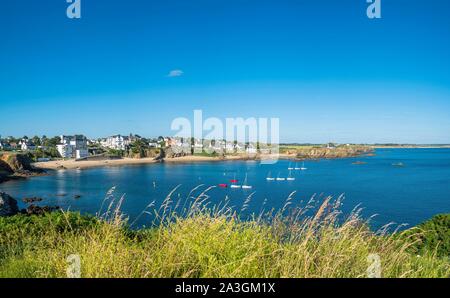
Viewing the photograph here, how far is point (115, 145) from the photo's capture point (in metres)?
132

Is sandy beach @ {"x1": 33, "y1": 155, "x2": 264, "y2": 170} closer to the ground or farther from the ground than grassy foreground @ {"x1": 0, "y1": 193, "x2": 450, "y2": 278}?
closer to the ground

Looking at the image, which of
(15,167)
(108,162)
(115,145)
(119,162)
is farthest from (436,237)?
(115,145)

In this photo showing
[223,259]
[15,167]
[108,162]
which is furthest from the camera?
[108,162]

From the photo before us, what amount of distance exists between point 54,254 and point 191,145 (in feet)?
352

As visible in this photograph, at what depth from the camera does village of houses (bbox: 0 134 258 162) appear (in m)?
101

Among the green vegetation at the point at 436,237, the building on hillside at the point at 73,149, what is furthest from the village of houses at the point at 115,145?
the green vegetation at the point at 436,237

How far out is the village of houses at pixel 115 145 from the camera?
332 feet

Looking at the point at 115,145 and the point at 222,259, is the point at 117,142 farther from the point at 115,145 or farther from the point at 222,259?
the point at 222,259

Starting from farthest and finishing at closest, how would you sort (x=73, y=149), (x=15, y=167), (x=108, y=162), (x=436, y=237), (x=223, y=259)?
1. (x=108, y=162)
2. (x=73, y=149)
3. (x=15, y=167)
4. (x=436, y=237)
5. (x=223, y=259)

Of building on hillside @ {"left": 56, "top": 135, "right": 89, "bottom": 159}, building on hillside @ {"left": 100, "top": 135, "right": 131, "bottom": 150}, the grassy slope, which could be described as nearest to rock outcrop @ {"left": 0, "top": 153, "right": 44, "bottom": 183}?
building on hillside @ {"left": 56, "top": 135, "right": 89, "bottom": 159}

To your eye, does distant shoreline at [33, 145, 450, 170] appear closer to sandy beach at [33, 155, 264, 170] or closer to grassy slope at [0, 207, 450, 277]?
sandy beach at [33, 155, 264, 170]

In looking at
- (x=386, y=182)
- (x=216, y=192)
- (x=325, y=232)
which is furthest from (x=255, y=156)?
(x=325, y=232)

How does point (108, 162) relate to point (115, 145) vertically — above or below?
below

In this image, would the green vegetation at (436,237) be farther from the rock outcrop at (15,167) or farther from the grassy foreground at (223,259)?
the rock outcrop at (15,167)
